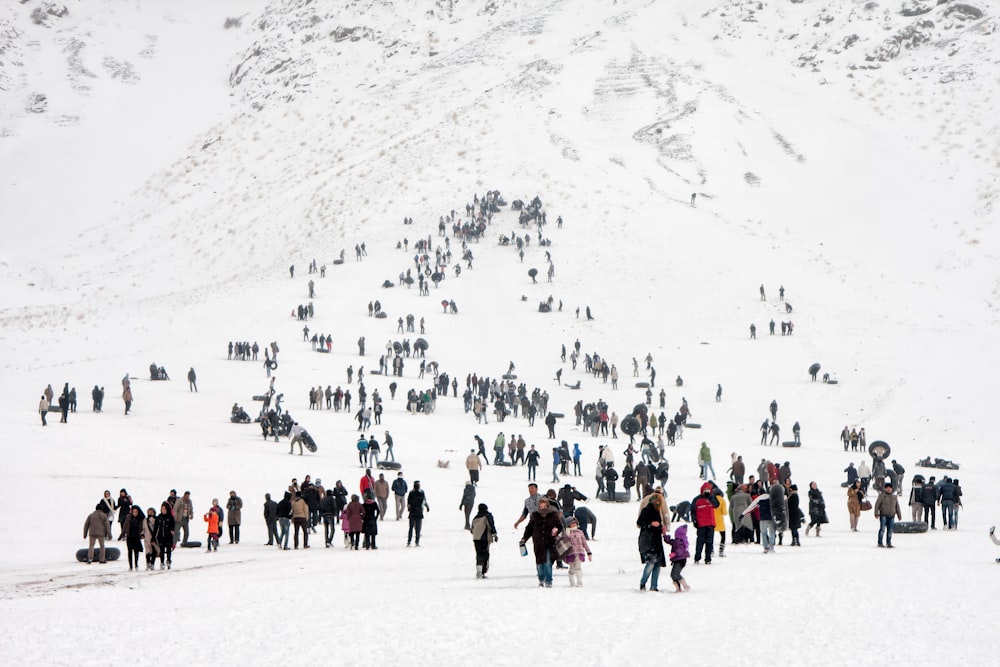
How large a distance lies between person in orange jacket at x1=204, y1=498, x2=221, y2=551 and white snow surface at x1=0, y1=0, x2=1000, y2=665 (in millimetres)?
677

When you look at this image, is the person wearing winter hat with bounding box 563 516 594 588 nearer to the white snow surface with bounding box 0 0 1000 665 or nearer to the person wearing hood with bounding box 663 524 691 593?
the white snow surface with bounding box 0 0 1000 665

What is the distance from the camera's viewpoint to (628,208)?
2719 inches

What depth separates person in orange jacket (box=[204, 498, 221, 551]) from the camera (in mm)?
19266

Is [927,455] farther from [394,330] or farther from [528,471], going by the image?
[394,330]

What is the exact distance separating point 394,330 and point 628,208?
24.4 m

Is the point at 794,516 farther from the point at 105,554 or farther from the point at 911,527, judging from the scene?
the point at 105,554

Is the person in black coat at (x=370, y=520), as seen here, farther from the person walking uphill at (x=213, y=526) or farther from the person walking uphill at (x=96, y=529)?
the person walking uphill at (x=96, y=529)

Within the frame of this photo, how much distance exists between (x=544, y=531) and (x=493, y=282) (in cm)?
4667

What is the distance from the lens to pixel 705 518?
14906mm

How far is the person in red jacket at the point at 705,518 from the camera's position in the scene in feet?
48.2

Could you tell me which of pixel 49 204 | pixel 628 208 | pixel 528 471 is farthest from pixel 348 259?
pixel 49 204

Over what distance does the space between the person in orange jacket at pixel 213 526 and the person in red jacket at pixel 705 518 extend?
368 inches

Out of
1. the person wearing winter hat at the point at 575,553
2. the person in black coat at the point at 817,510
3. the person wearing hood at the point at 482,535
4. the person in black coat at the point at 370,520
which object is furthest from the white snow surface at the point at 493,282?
the person in black coat at the point at 370,520

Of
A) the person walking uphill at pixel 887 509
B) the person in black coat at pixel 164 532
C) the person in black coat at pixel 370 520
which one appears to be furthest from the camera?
the person in black coat at pixel 370 520
